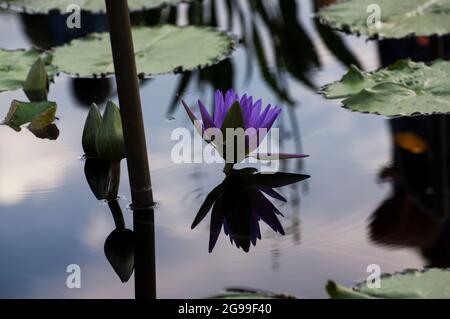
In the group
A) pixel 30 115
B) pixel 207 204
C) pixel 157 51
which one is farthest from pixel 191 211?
pixel 157 51

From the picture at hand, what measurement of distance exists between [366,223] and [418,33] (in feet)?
3.50

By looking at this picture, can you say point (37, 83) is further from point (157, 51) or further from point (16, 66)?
point (157, 51)

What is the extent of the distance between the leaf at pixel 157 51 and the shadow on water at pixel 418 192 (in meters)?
0.65

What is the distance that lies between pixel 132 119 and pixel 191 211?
0.64 ft

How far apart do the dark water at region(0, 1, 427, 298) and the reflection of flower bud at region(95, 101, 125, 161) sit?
47mm

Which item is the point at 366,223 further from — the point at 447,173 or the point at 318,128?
the point at 318,128

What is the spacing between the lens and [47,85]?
2.52 m

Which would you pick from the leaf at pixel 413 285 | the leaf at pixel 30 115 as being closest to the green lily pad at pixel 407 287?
the leaf at pixel 413 285

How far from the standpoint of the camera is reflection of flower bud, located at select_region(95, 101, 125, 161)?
2006 mm

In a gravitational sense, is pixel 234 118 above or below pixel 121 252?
above

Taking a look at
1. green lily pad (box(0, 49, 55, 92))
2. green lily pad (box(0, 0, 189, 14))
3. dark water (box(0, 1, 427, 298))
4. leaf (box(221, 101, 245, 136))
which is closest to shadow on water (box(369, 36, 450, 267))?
dark water (box(0, 1, 427, 298))

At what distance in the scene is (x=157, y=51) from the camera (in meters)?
2.76

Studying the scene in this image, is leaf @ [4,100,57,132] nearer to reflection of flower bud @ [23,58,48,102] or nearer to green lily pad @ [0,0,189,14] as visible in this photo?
reflection of flower bud @ [23,58,48,102]

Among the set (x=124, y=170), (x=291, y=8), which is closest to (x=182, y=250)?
(x=124, y=170)
